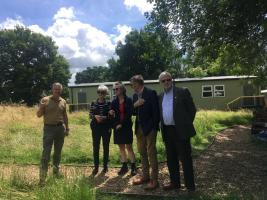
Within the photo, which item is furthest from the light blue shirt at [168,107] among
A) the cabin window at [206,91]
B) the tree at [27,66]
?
the tree at [27,66]

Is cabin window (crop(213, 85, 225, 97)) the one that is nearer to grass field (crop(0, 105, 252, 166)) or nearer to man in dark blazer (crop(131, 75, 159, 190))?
grass field (crop(0, 105, 252, 166))

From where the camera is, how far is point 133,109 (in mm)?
8938

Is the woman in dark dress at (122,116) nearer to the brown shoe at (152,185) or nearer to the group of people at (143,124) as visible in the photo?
the group of people at (143,124)

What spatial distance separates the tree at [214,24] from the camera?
10.1m

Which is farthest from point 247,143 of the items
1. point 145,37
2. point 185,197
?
point 185,197

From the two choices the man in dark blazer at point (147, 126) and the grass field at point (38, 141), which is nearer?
the man in dark blazer at point (147, 126)

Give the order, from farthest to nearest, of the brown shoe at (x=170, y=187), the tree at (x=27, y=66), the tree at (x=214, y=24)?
the tree at (x=27, y=66) → the tree at (x=214, y=24) → the brown shoe at (x=170, y=187)

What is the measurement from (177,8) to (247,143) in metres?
5.14

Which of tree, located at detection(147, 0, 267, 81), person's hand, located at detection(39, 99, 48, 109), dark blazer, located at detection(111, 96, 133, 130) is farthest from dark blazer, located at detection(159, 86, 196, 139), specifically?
tree, located at detection(147, 0, 267, 81)

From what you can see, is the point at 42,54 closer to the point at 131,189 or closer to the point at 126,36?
the point at 126,36


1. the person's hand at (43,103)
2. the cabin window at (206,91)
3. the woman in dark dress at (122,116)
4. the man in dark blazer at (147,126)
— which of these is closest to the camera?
the man in dark blazer at (147,126)

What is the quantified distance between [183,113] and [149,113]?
81cm

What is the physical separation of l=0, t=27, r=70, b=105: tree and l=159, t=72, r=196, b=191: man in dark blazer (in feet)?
160

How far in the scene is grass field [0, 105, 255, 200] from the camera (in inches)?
247
